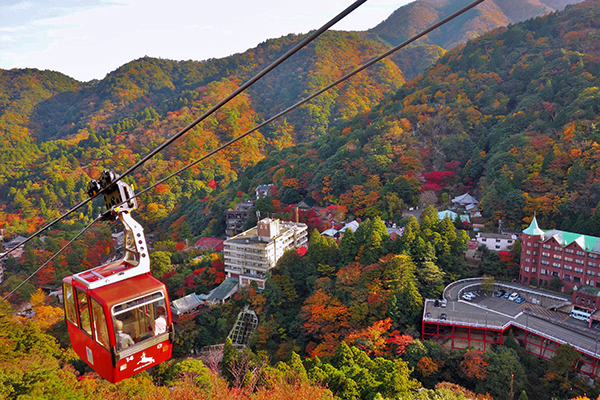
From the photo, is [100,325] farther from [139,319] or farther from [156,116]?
[156,116]

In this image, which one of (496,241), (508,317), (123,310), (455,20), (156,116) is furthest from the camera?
(455,20)

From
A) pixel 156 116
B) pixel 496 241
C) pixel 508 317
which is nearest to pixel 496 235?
pixel 496 241

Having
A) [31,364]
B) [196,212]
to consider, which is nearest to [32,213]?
[196,212]

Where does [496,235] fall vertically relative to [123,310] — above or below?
below

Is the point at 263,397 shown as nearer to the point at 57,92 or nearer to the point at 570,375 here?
the point at 570,375

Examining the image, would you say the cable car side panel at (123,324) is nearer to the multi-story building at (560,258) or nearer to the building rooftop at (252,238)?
the building rooftop at (252,238)

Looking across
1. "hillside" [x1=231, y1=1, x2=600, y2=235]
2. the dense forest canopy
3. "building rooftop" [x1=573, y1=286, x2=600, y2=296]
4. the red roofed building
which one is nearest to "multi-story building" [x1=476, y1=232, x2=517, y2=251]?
the dense forest canopy

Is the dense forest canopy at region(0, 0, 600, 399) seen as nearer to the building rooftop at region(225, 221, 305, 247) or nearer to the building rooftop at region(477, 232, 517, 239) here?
the building rooftop at region(477, 232, 517, 239)

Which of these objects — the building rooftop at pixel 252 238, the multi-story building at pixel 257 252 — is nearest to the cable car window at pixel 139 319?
the multi-story building at pixel 257 252
